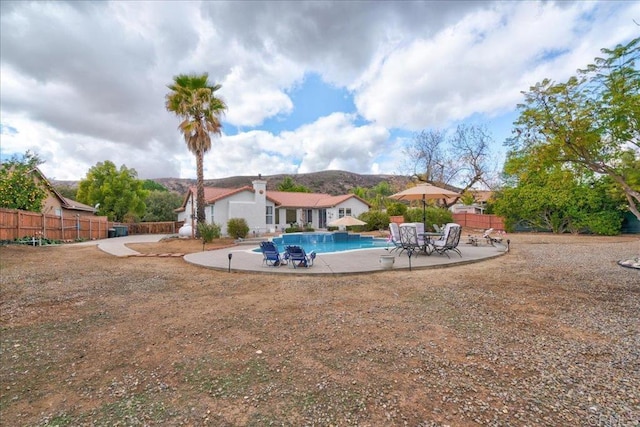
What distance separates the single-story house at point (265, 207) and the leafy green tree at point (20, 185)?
8.49m

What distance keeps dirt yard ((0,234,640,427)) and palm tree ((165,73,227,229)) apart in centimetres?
1283

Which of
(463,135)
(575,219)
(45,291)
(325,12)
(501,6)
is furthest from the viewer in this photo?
(463,135)

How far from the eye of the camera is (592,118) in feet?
20.1

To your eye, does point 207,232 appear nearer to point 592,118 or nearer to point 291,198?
point 291,198

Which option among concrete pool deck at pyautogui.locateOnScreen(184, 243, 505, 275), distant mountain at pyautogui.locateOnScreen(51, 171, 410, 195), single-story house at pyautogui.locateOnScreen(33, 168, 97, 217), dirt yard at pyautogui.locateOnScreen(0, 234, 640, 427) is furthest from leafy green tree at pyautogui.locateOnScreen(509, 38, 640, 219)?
distant mountain at pyautogui.locateOnScreen(51, 171, 410, 195)

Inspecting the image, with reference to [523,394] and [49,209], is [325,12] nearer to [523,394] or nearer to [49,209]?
[523,394]

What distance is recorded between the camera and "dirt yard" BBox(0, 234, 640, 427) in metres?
2.46

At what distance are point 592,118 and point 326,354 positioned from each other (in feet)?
24.0

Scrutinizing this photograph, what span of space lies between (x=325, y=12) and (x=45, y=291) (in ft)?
41.4

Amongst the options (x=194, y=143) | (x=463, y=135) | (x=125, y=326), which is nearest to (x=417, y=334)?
(x=125, y=326)

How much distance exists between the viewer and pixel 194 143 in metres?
18.1

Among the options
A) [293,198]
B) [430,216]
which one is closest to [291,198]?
[293,198]

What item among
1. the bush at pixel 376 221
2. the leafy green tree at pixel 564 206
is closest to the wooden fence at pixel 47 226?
the bush at pixel 376 221

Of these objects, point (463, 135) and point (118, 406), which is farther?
point (463, 135)
